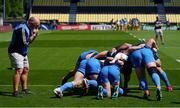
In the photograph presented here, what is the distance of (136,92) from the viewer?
13.4 metres

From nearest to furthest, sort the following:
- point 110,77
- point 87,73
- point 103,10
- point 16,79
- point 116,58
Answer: point 110,77, point 16,79, point 116,58, point 87,73, point 103,10

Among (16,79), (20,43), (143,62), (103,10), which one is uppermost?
(20,43)

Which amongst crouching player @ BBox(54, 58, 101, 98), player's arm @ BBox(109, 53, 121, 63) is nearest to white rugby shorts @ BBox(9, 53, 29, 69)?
crouching player @ BBox(54, 58, 101, 98)

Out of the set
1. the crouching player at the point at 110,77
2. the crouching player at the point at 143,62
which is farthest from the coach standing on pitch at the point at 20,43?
the crouching player at the point at 143,62

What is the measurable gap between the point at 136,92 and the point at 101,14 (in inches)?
2996

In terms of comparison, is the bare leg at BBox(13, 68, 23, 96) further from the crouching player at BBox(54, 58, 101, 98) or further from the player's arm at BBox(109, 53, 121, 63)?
the player's arm at BBox(109, 53, 121, 63)

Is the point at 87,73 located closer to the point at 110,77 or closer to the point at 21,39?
the point at 110,77

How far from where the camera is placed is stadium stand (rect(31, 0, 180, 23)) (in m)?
88.4

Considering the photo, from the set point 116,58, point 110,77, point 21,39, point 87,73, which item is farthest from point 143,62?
point 21,39

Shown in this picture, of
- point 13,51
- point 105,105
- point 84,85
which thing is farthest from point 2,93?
point 105,105

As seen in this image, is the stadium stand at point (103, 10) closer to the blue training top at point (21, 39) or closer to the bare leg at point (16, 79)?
the blue training top at point (21, 39)

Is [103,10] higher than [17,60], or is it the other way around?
[17,60]

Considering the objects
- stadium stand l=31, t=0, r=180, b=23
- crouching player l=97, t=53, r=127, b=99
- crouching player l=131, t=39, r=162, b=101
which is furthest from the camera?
stadium stand l=31, t=0, r=180, b=23

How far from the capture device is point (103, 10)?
9044cm
